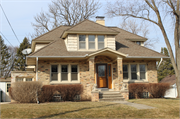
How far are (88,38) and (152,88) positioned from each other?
621 cm

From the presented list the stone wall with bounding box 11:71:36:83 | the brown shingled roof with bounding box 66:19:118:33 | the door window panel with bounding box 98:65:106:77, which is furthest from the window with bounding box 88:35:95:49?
the stone wall with bounding box 11:71:36:83

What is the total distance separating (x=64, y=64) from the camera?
15.5 metres

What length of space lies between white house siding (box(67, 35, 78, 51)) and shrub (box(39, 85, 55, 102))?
389 cm

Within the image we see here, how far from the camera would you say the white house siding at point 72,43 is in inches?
611

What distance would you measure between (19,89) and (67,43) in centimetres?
537

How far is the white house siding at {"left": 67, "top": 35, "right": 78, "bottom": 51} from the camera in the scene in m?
15.5

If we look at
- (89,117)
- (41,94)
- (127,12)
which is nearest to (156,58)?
(127,12)

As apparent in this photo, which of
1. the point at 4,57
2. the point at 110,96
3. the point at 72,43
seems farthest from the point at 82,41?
the point at 4,57

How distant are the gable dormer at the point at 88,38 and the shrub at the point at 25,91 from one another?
4.51 metres

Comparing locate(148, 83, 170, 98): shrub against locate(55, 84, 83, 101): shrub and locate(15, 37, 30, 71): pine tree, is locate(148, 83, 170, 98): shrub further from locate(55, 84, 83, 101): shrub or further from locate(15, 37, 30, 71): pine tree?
locate(15, 37, 30, 71): pine tree

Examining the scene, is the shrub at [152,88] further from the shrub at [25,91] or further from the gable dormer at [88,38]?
the shrub at [25,91]

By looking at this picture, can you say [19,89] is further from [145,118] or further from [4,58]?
[4,58]

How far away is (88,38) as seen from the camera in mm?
15906

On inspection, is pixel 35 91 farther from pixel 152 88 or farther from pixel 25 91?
pixel 152 88
